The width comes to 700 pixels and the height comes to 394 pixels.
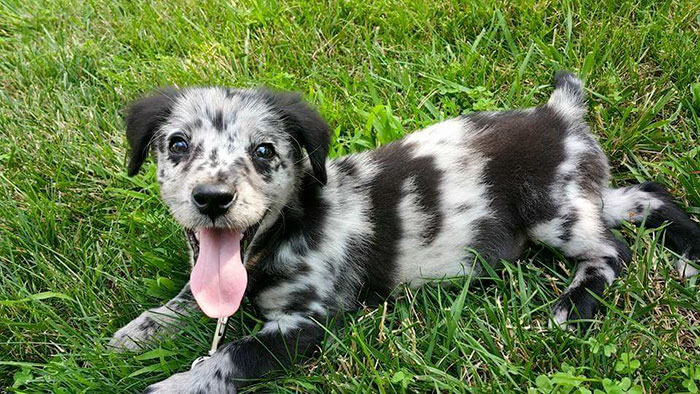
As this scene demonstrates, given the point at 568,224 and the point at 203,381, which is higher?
the point at 203,381

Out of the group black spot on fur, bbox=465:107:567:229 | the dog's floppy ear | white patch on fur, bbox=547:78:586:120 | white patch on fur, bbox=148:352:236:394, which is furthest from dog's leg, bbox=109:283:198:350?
white patch on fur, bbox=547:78:586:120

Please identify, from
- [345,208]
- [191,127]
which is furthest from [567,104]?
[191,127]

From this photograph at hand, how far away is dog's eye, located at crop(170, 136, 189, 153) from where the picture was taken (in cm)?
336

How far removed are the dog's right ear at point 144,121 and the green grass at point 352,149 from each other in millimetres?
678

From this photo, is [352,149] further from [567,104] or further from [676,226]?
[676,226]

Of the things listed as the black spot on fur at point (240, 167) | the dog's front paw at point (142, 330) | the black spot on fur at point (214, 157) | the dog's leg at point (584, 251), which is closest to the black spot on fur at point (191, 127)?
the black spot on fur at point (214, 157)

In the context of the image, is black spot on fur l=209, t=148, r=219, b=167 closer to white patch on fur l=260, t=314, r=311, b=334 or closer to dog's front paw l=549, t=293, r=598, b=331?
white patch on fur l=260, t=314, r=311, b=334

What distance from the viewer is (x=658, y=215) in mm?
3922

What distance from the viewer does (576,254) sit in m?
3.85

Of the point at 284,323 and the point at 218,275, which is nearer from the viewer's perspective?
the point at 218,275

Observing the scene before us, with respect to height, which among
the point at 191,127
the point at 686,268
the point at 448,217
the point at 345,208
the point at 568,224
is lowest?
the point at 686,268

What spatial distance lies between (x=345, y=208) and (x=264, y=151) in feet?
1.92

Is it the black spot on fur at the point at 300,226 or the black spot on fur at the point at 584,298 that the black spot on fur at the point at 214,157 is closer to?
the black spot on fur at the point at 300,226

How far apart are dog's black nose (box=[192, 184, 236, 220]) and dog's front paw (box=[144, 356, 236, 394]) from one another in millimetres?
767
